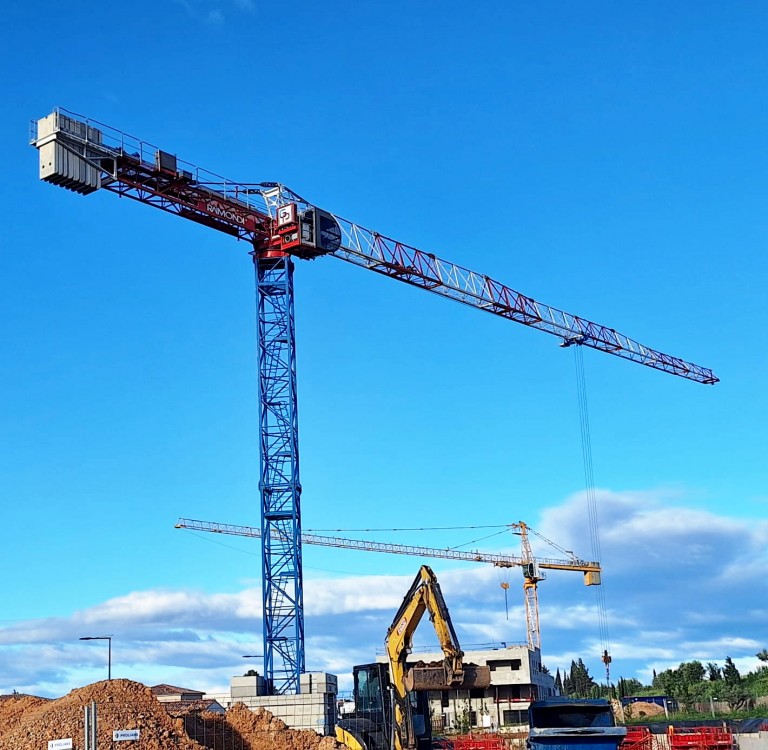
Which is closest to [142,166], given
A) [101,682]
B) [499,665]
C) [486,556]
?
[101,682]

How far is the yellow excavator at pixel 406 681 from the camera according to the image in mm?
32219

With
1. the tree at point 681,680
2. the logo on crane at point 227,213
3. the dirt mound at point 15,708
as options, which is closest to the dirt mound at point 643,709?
the tree at point 681,680

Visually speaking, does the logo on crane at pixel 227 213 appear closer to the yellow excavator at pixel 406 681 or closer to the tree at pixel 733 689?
the yellow excavator at pixel 406 681

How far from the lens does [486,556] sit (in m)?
155

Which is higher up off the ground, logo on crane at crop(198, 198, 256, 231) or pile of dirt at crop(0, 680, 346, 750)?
logo on crane at crop(198, 198, 256, 231)

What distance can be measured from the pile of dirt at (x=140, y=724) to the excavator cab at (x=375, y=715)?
163 centimetres

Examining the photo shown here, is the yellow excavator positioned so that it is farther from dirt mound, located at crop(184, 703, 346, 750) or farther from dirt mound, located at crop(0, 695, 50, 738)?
dirt mound, located at crop(0, 695, 50, 738)

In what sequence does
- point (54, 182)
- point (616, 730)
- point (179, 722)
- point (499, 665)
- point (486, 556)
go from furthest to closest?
point (486, 556) → point (499, 665) → point (54, 182) → point (179, 722) → point (616, 730)

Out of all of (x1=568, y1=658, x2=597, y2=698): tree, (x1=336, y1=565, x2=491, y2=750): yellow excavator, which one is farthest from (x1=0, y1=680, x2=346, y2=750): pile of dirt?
(x1=568, y1=658, x2=597, y2=698): tree

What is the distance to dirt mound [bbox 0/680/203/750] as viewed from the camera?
115 feet

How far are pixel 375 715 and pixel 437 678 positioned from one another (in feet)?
17.3

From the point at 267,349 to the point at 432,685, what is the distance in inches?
1332

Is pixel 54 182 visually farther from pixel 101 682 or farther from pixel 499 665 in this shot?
pixel 499 665

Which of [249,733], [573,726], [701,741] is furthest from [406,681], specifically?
[701,741]
